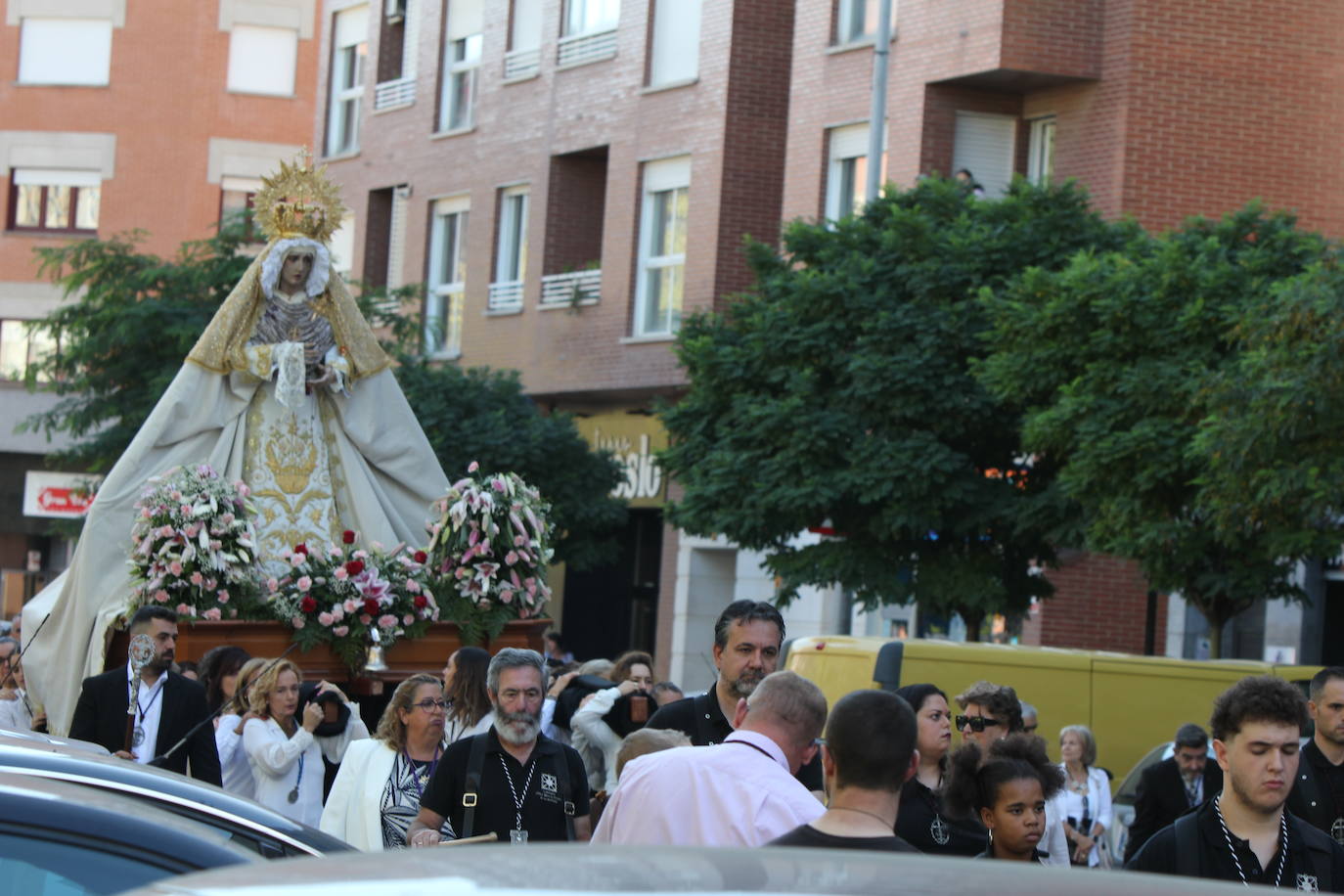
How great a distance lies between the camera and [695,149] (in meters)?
32.0

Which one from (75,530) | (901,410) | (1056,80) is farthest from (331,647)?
(75,530)

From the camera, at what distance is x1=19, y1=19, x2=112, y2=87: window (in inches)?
1801

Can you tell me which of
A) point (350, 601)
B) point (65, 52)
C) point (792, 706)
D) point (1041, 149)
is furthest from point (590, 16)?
point (792, 706)

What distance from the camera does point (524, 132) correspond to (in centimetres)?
3544

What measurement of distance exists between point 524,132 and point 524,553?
74.5 feet

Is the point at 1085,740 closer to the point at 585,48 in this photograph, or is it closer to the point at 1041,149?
the point at 1041,149

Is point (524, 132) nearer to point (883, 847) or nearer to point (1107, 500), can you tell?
point (1107, 500)

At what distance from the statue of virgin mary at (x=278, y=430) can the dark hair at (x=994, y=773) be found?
6573mm

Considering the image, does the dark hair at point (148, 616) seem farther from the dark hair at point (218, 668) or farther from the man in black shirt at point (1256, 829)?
the man in black shirt at point (1256, 829)

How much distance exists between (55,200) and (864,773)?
43200 millimetres

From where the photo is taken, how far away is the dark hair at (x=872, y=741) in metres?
5.10

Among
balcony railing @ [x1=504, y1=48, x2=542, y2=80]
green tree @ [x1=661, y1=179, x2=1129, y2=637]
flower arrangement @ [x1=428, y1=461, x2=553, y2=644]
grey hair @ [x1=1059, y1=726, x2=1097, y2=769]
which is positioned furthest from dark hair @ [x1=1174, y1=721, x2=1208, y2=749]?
balcony railing @ [x1=504, y1=48, x2=542, y2=80]

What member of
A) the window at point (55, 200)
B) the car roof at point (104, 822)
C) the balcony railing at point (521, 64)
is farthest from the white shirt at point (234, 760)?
the window at point (55, 200)

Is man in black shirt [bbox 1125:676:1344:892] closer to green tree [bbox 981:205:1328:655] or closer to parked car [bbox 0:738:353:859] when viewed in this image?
parked car [bbox 0:738:353:859]
